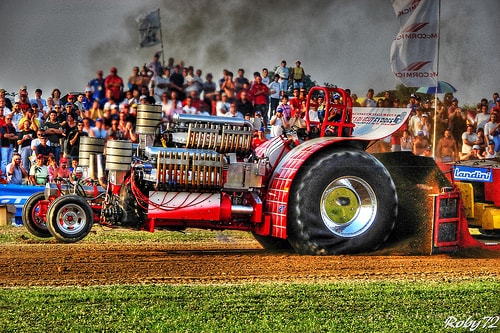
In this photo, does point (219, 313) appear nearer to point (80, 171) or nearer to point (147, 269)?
point (147, 269)

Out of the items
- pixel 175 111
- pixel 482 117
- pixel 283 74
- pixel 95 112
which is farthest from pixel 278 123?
pixel 95 112

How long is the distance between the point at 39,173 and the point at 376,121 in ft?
16.8

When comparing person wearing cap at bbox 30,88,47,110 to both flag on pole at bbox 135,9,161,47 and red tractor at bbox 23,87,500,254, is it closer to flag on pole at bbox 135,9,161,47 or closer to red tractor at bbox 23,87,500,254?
flag on pole at bbox 135,9,161,47

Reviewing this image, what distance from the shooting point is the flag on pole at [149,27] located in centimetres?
575

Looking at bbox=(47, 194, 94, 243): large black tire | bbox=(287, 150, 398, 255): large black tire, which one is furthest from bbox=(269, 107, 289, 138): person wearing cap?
bbox=(47, 194, 94, 243): large black tire

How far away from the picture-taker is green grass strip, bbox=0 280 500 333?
616 centimetres

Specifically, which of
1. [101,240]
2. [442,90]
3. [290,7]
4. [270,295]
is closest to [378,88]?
[442,90]

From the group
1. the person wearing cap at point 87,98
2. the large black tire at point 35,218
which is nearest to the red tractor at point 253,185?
the large black tire at point 35,218

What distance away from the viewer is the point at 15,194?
1407 centimetres

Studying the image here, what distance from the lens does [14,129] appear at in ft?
29.5

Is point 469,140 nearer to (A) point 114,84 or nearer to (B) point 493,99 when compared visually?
(B) point 493,99

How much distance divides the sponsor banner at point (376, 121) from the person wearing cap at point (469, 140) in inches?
67.9

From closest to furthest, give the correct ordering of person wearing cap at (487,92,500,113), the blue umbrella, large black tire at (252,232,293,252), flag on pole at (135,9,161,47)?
1. flag on pole at (135,9,161,47)
2. the blue umbrella
3. person wearing cap at (487,92,500,113)
4. large black tire at (252,232,293,252)

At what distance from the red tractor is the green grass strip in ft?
5.74
